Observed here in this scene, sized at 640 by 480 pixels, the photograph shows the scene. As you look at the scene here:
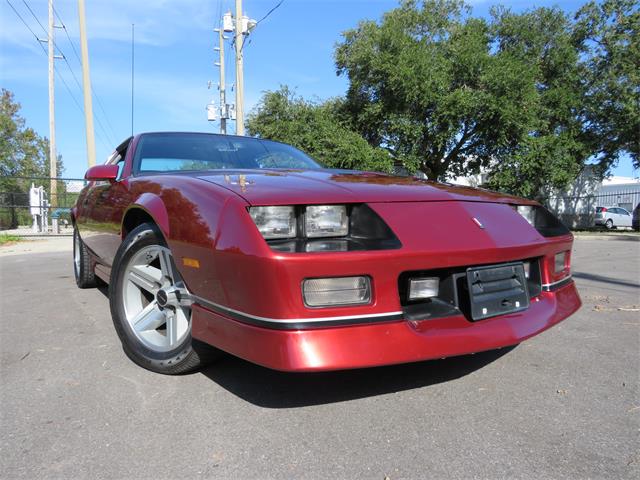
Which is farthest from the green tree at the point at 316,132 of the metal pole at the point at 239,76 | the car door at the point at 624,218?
the car door at the point at 624,218

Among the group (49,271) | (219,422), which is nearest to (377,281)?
(219,422)

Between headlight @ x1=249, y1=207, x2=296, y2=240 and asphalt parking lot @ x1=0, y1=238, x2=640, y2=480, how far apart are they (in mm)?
800

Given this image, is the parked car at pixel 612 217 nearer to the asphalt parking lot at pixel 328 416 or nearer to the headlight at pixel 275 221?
the asphalt parking lot at pixel 328 416

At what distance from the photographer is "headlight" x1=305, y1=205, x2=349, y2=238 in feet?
6.72

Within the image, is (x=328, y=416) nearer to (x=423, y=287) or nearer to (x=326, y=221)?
(x=423, y=287)

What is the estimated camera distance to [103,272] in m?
3.97

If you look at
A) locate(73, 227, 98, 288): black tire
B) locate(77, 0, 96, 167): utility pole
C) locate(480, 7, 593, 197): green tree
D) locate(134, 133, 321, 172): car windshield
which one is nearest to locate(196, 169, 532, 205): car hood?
locate(134, 133, 321, 172): car windshield

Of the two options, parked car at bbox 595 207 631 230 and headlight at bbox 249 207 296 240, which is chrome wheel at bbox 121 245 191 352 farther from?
parked car at bbox 595 207 631 230

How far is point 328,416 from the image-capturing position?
2096 mm

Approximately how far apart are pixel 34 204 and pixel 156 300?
54.7 ft

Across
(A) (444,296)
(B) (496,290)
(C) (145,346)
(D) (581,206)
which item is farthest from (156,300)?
(D) (581,206)

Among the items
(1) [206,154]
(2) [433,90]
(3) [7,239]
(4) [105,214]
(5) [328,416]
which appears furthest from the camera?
(2) [433,90]

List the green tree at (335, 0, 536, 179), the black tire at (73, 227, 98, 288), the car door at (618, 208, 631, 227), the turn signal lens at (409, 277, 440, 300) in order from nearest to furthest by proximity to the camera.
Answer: the turn signal lens at (409, 277, 440, 300)
the black tire at (73, 227, 98, 288)
the green tree at (335, 0, 536, 179)
the car door at (618, 208, 631, 227)

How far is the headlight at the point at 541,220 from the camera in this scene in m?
2.80
